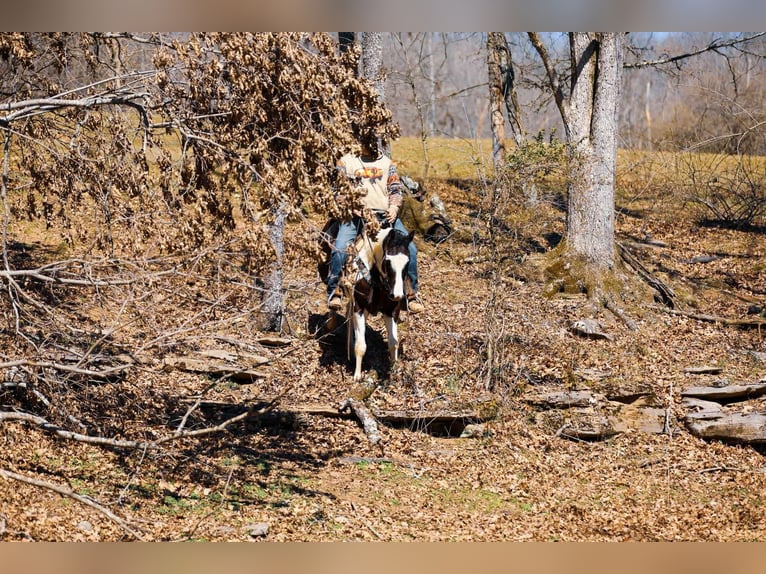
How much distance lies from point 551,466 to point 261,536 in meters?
4.12

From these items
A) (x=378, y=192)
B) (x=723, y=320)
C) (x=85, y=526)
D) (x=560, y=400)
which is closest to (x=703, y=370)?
(x=723, y=320)

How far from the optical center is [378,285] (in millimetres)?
12172

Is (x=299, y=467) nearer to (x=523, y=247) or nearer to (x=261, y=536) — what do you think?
(x=261, y=536)

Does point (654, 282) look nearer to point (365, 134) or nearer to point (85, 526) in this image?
point (365, 134)

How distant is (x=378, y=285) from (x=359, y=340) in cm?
84

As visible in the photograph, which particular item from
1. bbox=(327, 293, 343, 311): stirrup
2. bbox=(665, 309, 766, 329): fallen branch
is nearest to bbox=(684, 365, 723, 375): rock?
bbox=(665, 309, 766, 329): fallen branch

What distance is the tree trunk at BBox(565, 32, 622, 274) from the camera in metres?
15.9

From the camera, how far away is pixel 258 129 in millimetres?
8938

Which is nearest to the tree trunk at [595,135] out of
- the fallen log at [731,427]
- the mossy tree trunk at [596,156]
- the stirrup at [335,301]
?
the mossy tree trunk at [596,156]

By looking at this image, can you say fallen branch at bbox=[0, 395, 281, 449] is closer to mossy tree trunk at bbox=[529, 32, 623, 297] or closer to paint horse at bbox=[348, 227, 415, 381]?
paint horse at bbox=[348, 227, 415, 381]
